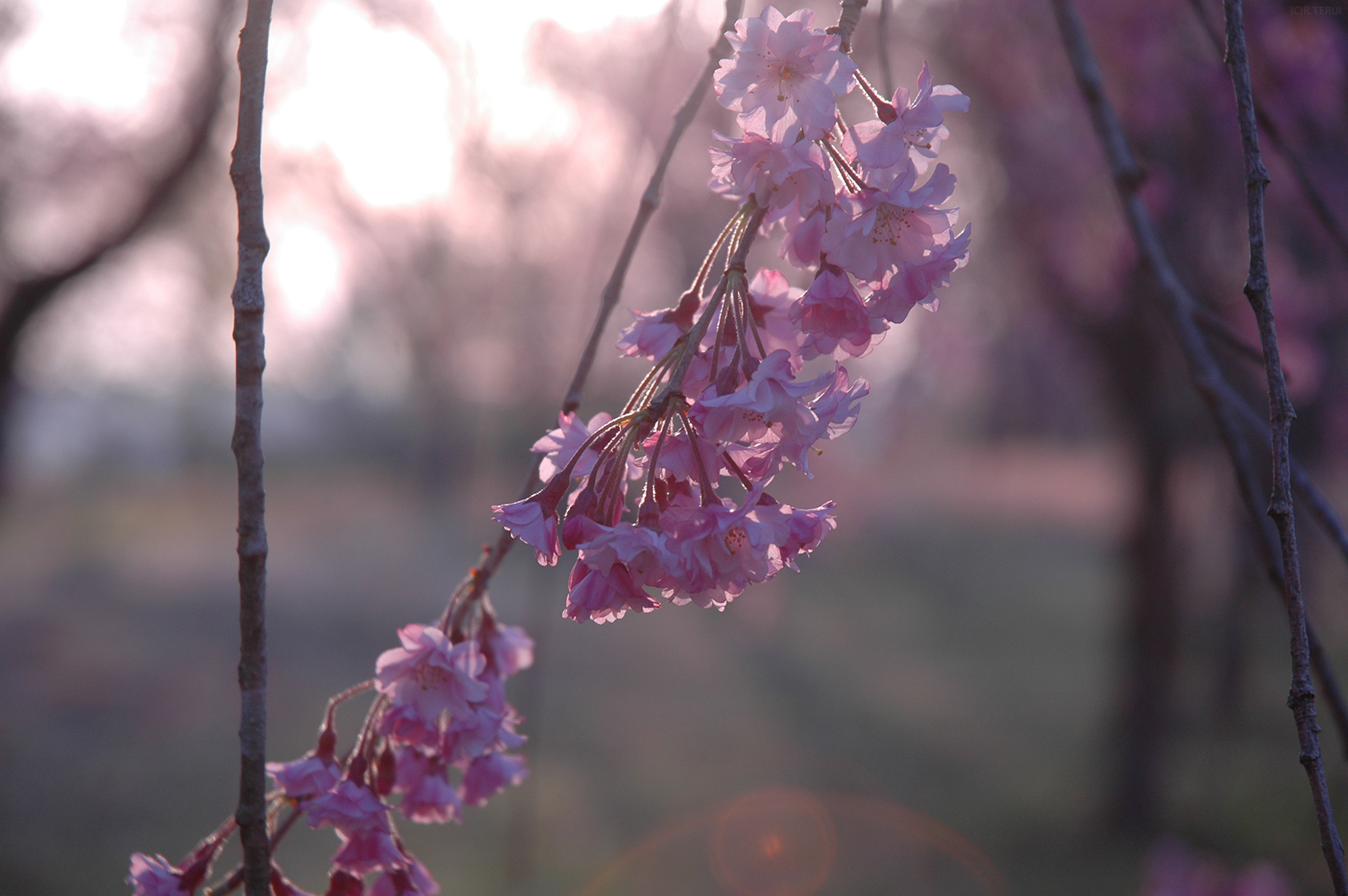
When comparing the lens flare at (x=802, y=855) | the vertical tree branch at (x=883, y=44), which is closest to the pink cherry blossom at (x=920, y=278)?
the vertical tree branch at (x=883, y=44)

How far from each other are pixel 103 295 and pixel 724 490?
19.6ft

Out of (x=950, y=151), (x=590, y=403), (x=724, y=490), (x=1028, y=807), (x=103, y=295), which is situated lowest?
(x=1028, y=807)

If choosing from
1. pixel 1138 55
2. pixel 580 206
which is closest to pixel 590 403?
pixel 580 206

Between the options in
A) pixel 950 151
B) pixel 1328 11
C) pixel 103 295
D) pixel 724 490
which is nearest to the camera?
pixel 1328 11

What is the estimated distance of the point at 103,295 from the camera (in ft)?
26.9

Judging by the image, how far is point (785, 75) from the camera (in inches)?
27.9

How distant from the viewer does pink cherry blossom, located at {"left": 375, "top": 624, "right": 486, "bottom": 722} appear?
83 centimetres

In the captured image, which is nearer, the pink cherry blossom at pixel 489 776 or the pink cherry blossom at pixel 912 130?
the pink cherry blossom at pixel 912 130

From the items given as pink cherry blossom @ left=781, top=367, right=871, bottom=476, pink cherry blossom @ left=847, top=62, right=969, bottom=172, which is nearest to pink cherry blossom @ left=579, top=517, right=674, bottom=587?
pink cherry blossom @ left=781, top=367, right=871, bottom=476

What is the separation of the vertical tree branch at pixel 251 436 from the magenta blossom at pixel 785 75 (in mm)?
355

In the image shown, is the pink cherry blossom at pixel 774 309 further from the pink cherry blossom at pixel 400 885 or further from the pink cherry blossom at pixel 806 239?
the pink cherry blossom at pixel 400 885

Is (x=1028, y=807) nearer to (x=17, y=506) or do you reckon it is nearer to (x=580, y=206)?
(x=580, y=206)

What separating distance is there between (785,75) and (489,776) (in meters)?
0.75

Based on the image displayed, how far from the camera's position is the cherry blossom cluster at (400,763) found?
0.83 m
